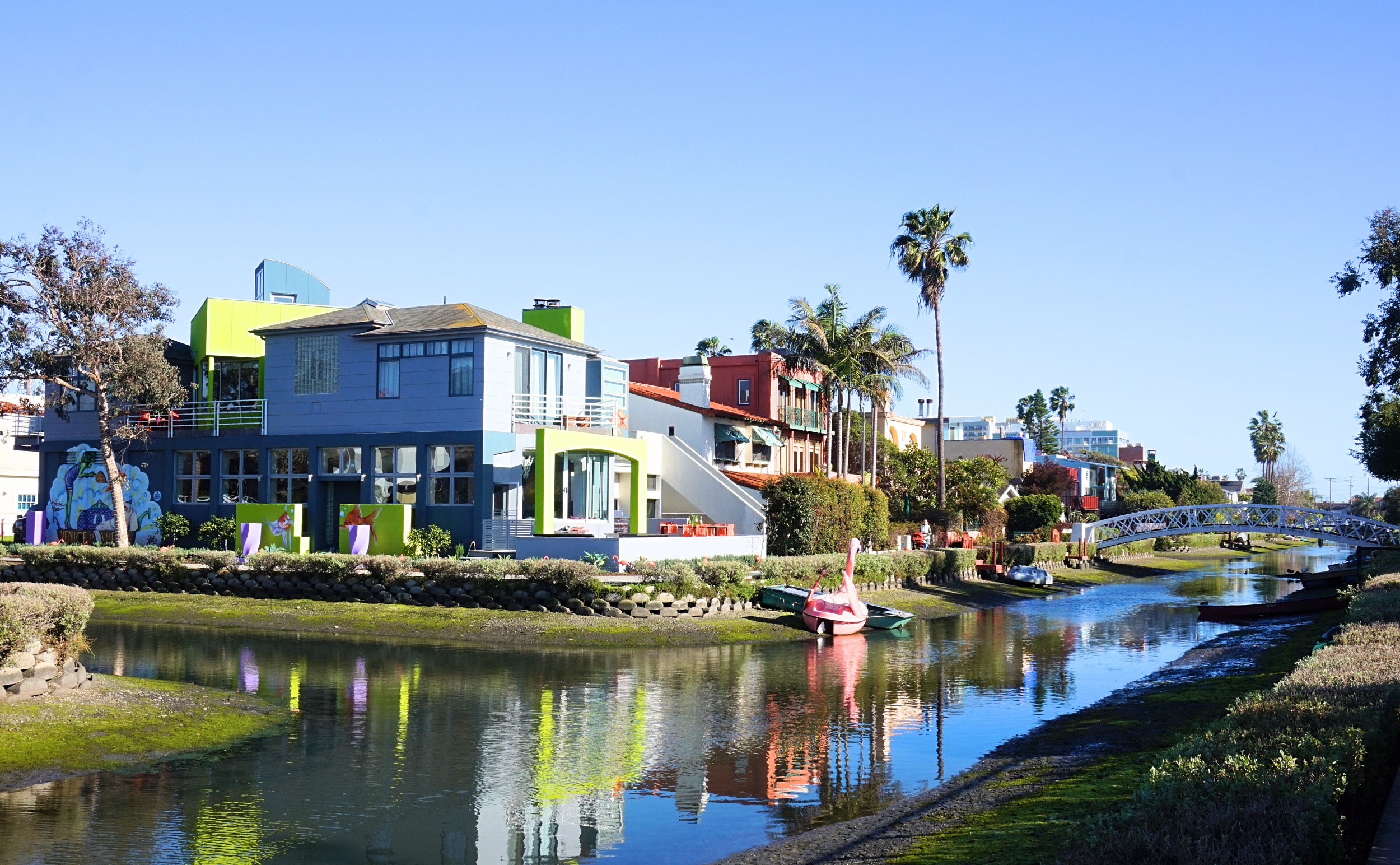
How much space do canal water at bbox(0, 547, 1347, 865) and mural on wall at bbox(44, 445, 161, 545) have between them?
1307 cm

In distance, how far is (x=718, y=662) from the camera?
31969mm

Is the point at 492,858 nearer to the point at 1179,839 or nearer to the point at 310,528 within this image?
the point at 1179,839

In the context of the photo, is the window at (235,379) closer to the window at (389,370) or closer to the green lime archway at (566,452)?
the window at (389,370)

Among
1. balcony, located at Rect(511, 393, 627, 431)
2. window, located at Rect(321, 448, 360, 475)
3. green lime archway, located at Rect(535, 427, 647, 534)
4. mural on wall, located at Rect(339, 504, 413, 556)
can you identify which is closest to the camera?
green lime archway, located at Rect(535, 427, 647, 534)

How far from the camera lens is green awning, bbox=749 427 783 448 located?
2564 inches

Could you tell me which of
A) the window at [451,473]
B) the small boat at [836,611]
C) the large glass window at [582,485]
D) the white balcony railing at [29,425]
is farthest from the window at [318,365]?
the small boat at [836,611]

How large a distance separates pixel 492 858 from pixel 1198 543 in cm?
11785

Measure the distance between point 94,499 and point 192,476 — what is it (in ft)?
17.7

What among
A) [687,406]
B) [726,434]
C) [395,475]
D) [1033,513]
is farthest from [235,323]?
[1033,513]

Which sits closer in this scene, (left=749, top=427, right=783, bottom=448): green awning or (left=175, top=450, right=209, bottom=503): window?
(left=175, top=450, right=209, bottom=503): window

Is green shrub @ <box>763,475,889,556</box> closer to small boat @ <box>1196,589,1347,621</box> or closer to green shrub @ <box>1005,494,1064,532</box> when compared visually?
small boat @ <box>1196,589,1347,621</box>

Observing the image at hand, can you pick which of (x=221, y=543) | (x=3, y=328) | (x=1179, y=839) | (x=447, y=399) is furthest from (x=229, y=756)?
(x=3, y=328)

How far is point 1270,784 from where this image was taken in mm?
10734

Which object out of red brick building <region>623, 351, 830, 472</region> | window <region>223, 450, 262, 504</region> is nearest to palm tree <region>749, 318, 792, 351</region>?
red brick building <region>623, 351, 830, 472</region>
